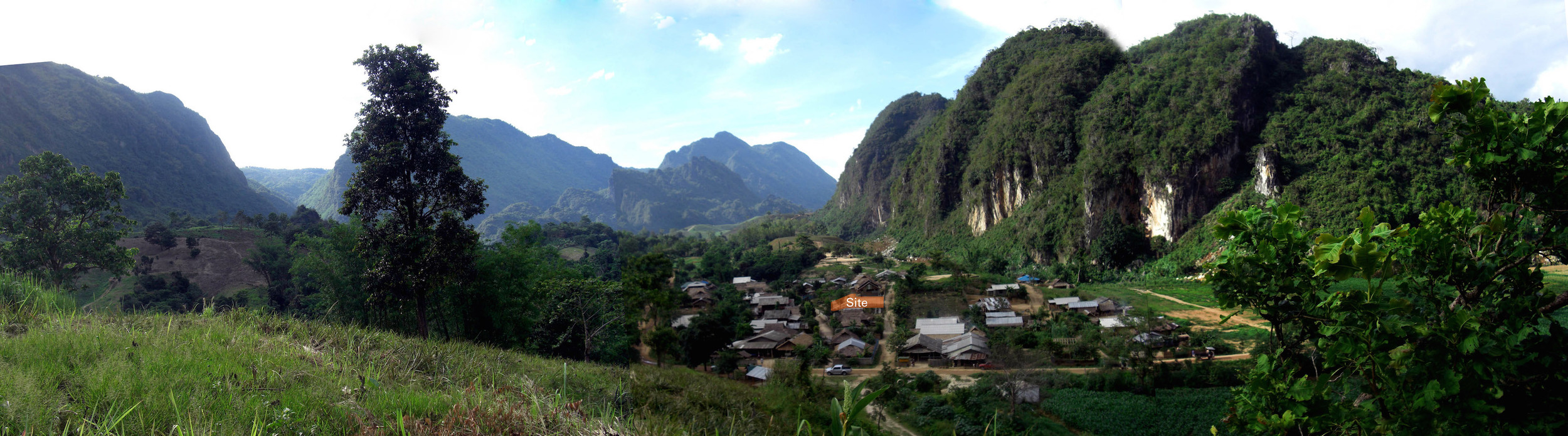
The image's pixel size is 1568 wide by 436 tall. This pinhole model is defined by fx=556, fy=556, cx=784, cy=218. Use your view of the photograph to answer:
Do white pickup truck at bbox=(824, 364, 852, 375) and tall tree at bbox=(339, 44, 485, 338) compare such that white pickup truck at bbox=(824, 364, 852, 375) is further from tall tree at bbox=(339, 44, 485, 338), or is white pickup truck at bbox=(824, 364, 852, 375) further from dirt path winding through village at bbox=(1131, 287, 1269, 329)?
dirt path winding through village at bbox=(1131, 287, 1269, 329)

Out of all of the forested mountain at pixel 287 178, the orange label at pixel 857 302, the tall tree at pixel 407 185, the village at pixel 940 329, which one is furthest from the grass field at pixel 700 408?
the forested mountain at pixel 287 178

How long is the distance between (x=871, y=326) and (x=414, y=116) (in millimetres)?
22832

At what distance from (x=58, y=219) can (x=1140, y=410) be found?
1084 inches

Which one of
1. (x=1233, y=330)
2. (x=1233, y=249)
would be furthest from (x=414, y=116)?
(x=1233, y=330)

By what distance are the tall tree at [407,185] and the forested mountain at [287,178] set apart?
160438 mm

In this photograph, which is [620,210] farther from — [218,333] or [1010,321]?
[218,333]

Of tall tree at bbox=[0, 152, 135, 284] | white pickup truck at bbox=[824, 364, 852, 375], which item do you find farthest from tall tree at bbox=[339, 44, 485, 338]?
white pickup truck at bbox=[824, 364, 852, 375]

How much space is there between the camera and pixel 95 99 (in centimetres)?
6875

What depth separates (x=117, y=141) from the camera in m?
65.5

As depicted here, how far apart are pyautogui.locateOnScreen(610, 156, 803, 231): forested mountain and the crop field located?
461 ft

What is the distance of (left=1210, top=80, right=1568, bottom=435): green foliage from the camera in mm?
1847

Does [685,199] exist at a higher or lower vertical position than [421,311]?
higher

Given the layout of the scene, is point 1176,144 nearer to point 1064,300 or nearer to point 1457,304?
point 1064,300

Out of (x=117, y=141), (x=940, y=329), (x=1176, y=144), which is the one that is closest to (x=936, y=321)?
(x=940, y=329)
